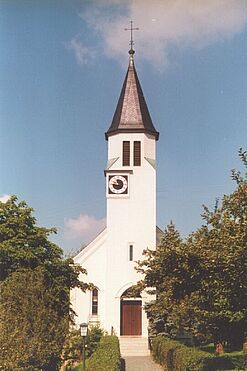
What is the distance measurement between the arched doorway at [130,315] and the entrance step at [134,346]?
597 mm

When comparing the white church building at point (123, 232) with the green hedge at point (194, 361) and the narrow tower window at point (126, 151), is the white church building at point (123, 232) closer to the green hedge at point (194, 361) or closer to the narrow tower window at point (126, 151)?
the narrow tower window at point (126, 151)

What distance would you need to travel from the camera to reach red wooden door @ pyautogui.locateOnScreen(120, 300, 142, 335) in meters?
34.4

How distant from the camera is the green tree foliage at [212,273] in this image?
12.9 m

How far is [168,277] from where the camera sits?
48.5 ft

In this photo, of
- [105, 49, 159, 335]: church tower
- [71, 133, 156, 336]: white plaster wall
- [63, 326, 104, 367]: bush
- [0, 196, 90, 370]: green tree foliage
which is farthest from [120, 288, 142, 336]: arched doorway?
[0, 196, 90, 370]: green tree foliage

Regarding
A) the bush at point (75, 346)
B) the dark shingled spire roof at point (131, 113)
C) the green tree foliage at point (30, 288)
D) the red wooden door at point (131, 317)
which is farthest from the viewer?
the dark shingled spire roof at point (131, 113)

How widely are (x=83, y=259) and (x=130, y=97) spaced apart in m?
10.7

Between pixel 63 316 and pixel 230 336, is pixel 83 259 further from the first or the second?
pixel 230 336

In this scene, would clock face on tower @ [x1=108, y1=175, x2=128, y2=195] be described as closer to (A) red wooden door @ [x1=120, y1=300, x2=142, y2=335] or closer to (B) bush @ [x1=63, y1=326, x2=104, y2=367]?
(A) red wooden door @ [x1=120, y1=300, x2=142, y2=335]

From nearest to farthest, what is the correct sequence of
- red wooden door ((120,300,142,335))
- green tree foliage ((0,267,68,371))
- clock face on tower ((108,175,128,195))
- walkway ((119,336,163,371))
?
green tree foliage ((0,267,68,371)) < walkway ((119,336,163,371)) < red wooden door ((120,300,142,335)) < clock face on tower ((108,175,128,195))

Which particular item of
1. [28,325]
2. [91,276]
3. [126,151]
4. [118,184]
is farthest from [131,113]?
[28,325]

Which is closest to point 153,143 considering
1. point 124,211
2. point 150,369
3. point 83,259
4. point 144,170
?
point 144,170

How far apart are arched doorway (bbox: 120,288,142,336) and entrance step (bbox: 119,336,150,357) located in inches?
23.5

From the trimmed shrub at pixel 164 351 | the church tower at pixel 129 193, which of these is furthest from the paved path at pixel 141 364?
the church tower at pixel 129 193
